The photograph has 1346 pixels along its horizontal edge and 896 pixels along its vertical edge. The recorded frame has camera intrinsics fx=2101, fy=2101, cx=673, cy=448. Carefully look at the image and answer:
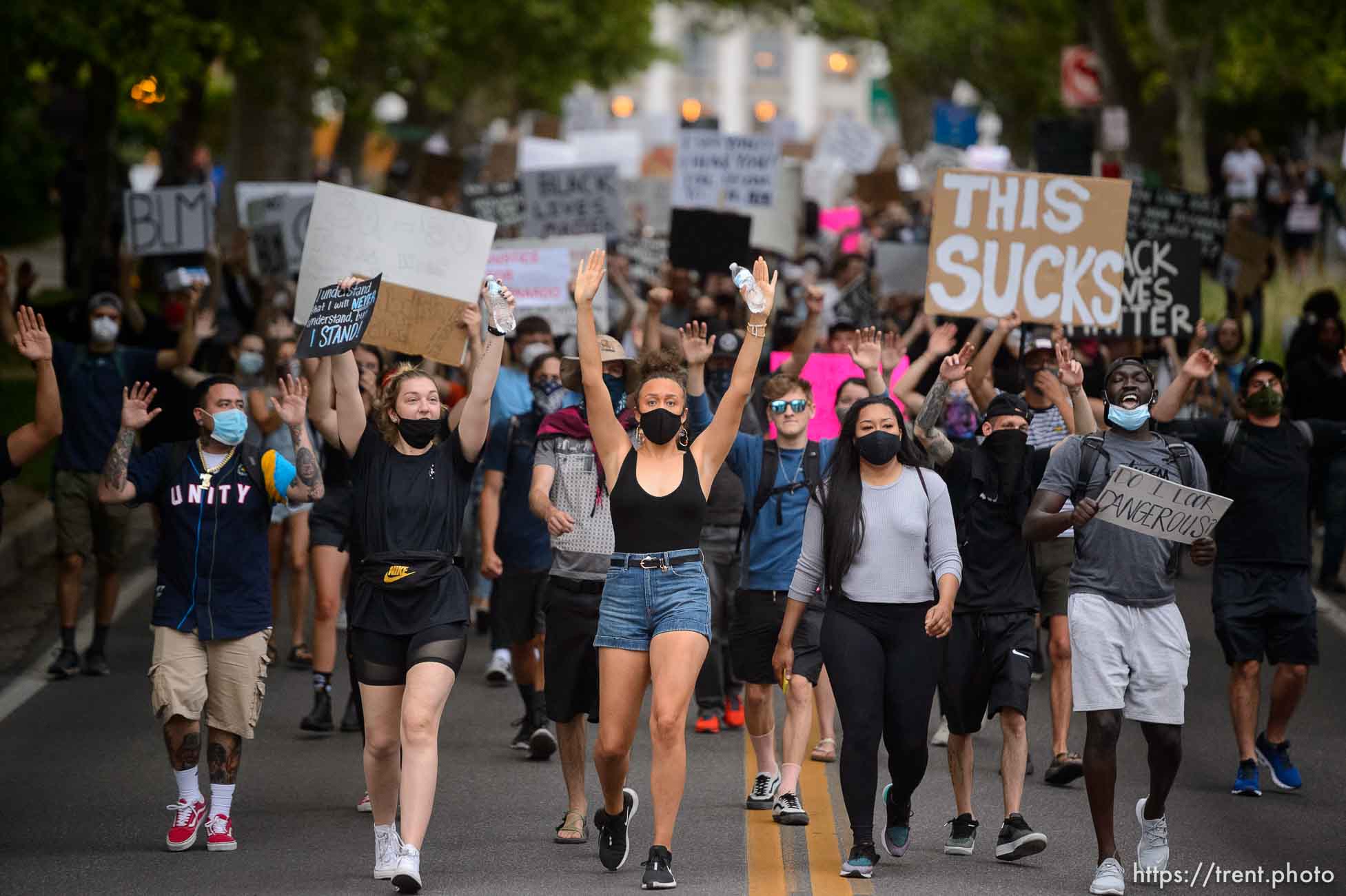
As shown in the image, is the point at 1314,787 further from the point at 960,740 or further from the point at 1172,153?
the point at 1172,153

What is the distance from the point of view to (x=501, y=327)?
7.96 meters

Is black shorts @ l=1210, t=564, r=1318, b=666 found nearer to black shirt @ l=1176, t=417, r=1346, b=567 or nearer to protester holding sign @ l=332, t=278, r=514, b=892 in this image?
black shirt @ l=1176, t=417, r=1346, b=567

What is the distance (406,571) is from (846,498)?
5.51ft

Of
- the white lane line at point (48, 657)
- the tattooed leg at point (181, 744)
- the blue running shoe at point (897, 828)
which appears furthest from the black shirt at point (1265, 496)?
the white lane line at point (48, 657)

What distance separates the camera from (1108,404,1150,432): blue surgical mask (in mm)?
8000

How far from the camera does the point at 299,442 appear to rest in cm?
854

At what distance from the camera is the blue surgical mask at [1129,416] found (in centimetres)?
800

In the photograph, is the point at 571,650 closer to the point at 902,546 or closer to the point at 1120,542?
the point at 902,546

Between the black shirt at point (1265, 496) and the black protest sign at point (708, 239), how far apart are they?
283 inches

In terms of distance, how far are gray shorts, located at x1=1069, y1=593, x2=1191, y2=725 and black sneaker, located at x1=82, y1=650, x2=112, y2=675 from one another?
20.3 ft

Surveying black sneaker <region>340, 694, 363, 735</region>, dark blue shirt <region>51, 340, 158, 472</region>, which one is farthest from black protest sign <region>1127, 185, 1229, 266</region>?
black sneaker <region>340, 694, 363, 735</region>

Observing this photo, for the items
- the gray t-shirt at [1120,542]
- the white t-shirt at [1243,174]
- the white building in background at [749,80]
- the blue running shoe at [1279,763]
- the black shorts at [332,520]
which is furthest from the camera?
the white building in background at [749,80]

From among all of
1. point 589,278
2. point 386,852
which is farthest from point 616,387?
point 386,852

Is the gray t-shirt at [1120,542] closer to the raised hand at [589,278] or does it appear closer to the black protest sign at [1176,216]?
the raised hand at [589,278]
